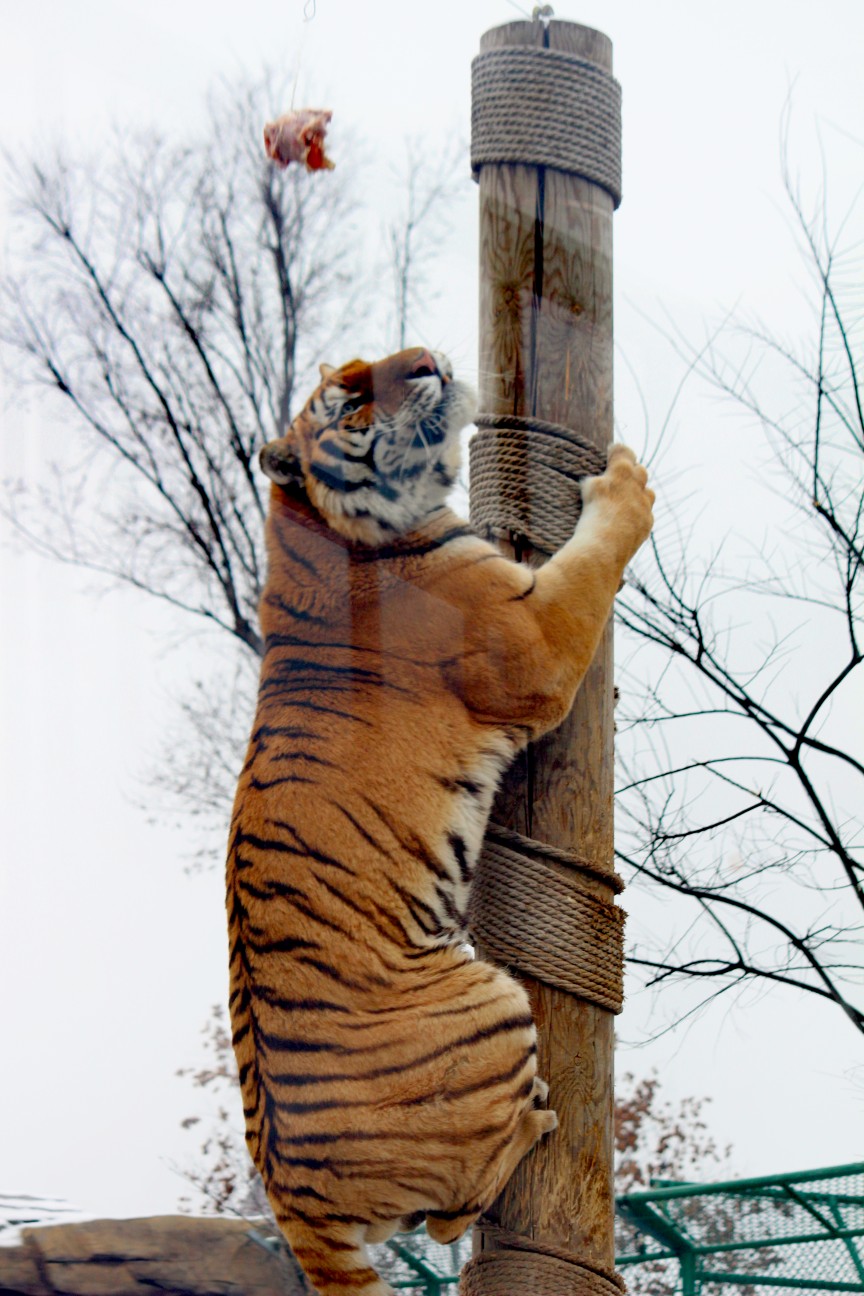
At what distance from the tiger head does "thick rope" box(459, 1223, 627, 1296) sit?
709 mm

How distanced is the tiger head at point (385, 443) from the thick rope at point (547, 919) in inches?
14.1

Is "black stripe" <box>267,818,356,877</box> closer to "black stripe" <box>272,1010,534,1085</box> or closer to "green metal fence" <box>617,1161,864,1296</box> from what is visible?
"black stripe" <box>272,1010,534,1085</box>

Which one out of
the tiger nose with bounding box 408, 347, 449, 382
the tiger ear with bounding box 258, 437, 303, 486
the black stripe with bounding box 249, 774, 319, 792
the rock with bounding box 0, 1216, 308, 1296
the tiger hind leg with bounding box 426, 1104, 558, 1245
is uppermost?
the tiger nose with bounding box 408, 347, 449, 382

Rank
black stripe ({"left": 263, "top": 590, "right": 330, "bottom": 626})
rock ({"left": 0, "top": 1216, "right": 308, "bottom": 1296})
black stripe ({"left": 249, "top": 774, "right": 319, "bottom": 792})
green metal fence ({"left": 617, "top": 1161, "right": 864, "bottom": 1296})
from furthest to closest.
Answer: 1. rock ({"left": 0, "top": 1216, "right": 308, "bottom": 1296})
2. green metal fence ({"left": 617, "top": 1161, "right": 864, "bottom": 1296})
3. black stripe ({"left": 263, "top": 590, "right": 330, "bottom": 626})
4. black stripe ({"left": 249, "top": 774, "right": 319, "bottom": 792})

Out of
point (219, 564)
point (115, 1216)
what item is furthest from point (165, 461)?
point (115, 1216)

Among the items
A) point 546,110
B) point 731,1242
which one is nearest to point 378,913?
point 546,110

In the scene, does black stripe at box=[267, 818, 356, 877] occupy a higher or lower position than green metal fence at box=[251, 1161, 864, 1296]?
higher

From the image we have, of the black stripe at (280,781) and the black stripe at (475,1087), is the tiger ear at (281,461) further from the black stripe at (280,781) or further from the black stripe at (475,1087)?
the black stripe at (475,1087)

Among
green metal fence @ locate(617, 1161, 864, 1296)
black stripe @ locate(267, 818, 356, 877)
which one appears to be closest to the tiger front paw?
black stripe @ locate(267, 818, 356, 877)

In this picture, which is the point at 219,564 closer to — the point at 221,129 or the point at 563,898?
the point at 221,129

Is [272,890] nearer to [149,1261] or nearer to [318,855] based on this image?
[318,855]

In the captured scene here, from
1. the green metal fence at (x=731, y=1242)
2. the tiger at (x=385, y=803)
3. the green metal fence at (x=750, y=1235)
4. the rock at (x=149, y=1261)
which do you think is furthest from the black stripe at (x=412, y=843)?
the rock at (x=149, y=1261)

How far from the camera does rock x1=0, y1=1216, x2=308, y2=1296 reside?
2900 millimetres

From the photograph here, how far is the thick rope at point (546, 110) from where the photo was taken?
1344 millimetres
